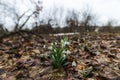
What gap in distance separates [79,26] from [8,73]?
52.5 ft

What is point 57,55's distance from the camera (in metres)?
6.45

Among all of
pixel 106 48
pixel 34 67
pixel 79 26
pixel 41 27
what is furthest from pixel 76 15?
pixel 34 67

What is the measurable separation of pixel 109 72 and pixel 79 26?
1614cm

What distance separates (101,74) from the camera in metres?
6.16

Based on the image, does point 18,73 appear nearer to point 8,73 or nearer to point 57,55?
point 8,73

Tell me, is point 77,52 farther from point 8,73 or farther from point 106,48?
point 8,73

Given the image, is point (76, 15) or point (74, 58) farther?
point (76, 15)

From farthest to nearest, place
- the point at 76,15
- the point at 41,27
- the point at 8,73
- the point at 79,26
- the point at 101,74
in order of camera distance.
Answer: the point at 76,15 → the point at 79,26 → the point at 41,27 → the point at 8,73 → the point at 101,74

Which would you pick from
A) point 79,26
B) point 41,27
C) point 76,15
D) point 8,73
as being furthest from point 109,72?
point 76,15

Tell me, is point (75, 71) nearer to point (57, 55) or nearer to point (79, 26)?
point (57, 55)

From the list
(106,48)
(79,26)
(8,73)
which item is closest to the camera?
(8,73)

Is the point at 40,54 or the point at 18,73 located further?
the point at 40,54

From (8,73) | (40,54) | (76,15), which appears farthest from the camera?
(76,15)

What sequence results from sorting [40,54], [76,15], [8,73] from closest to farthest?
1. [8,73]
2. [40,54]
3. [76,15]
